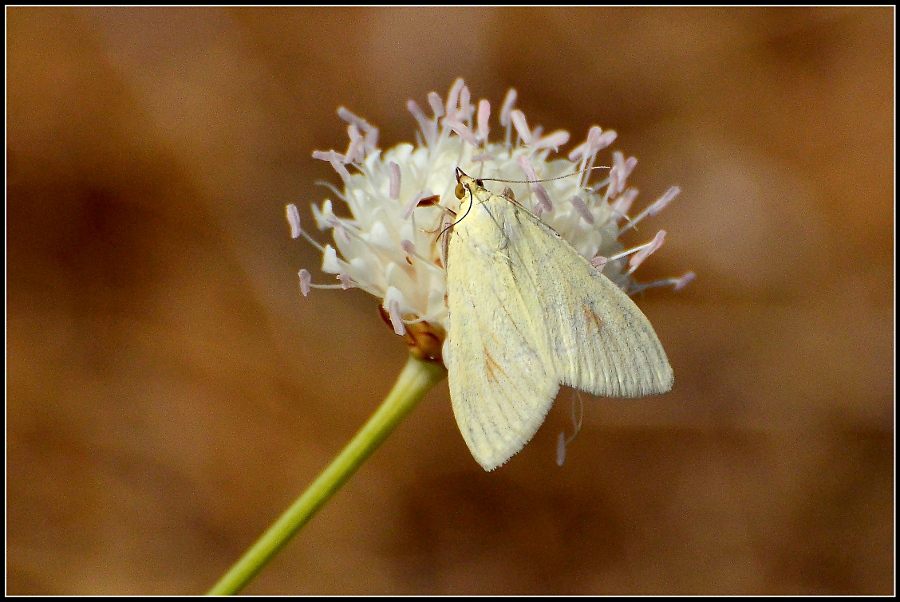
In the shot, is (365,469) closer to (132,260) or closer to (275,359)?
(275,359)

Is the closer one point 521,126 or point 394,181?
point 394,181

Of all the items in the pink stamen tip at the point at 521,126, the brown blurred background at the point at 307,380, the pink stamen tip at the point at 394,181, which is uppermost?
the pink stamen tip at the point at 521,126

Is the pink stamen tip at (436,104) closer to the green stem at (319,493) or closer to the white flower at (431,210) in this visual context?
the white flower at (431,210)

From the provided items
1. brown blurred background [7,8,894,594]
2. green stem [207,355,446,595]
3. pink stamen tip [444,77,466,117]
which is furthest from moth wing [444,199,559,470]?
brown blurred background [7,8,894,594]

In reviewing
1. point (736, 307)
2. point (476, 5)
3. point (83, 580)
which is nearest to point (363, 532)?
point (83, 580)

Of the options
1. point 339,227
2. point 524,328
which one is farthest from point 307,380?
point 524,328

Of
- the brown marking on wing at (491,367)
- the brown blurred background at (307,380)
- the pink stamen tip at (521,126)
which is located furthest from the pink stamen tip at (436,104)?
the brown blurred background at (307,380)

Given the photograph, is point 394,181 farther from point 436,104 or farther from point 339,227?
point 436,104
